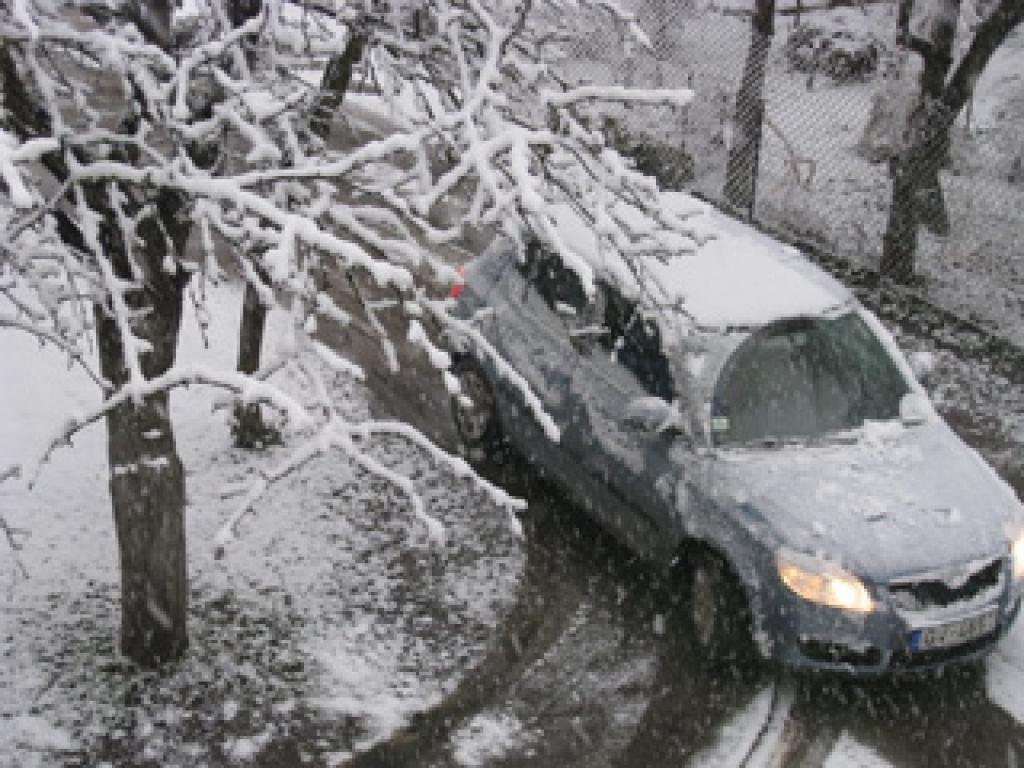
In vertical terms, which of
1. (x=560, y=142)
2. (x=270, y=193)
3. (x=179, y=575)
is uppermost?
(x=560, y=142)

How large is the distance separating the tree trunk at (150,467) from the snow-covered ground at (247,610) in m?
0.28

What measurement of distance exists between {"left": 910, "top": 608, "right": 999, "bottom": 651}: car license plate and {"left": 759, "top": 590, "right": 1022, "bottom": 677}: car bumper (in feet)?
0.03

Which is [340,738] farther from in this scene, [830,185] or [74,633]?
[830,185]

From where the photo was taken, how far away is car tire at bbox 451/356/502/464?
8.06 m

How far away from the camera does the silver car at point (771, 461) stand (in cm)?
557

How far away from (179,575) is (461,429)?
292 cm

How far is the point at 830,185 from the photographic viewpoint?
12773 mm

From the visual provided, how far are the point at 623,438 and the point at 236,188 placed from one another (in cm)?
325

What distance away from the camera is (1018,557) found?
594cm

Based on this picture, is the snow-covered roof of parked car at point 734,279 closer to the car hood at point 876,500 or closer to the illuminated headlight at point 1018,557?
the car hood at point 876,500

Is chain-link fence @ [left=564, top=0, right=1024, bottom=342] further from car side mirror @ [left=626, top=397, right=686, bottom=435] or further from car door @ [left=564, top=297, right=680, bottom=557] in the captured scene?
car side mirror @ [left=626, top=397, right=686, bottom=435]

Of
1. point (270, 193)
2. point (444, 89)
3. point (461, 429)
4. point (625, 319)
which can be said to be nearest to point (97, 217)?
point (270, 193)

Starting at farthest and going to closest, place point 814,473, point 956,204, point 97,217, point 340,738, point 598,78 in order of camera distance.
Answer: point 598,78
point 956,204
point 814,473
point 340,738
point 97,217

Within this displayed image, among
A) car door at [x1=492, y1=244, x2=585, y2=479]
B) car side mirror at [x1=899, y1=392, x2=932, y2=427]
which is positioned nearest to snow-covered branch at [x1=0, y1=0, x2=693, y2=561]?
car door at [x1=492, y1=244, x2=585, y2=479]
